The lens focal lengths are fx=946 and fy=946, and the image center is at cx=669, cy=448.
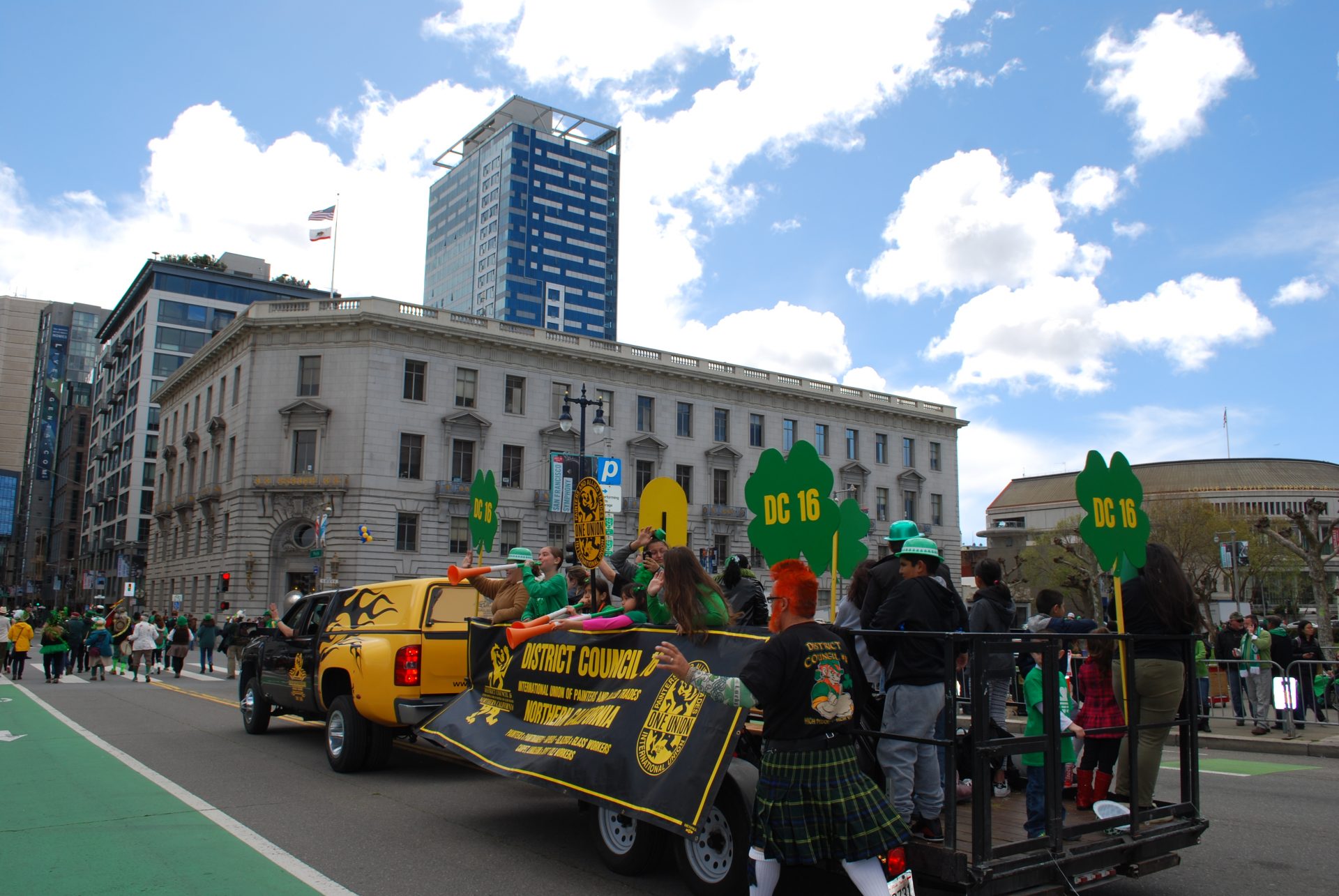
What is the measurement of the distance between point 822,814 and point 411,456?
47054mm

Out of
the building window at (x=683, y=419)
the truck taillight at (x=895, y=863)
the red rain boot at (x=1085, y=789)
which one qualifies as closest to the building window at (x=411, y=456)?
the building window at (x=683, y=419)

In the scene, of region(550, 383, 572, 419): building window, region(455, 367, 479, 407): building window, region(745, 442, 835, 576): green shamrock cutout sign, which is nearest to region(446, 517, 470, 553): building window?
region(455, 367, 479, 407): building window

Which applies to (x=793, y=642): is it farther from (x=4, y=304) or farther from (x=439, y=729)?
(x=4, y=304)

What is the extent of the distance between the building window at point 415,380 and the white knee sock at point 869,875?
47.6 meters

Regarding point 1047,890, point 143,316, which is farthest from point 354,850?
point 143,316

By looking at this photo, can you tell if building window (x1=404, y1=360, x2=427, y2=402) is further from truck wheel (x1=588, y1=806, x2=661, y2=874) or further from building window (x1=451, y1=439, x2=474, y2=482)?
truck wheel (x1=588, y1=806, x2=661, y2=874)

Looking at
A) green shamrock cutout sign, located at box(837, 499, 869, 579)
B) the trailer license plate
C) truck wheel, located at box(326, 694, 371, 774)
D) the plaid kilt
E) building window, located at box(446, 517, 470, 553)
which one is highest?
building window, located at box(446, 517, 470, 553)

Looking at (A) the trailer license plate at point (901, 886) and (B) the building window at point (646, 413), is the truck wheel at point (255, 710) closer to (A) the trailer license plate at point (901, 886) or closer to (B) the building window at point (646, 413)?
(A) the trailer license plate at point (901, 886)

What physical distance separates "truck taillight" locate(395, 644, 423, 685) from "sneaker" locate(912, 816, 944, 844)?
556cm

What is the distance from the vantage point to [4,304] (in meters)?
135

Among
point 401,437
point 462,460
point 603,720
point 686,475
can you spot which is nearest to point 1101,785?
point 603,720

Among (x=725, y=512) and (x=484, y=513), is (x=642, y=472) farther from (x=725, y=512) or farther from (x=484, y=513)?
(x=484, y=513)

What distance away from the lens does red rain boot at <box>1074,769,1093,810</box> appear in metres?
5.93

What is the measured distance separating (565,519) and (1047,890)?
1788 inches
